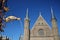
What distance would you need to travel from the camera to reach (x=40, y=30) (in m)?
33.1

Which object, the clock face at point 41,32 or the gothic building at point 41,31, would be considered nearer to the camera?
the gothic building at point 41,31

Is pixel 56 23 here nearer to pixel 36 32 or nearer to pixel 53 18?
pixel 53 18

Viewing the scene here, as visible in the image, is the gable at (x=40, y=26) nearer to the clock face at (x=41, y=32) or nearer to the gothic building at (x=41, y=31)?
the gothic building at (x=41, y=31)

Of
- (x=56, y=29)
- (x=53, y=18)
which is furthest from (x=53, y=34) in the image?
(x=53, y=18)

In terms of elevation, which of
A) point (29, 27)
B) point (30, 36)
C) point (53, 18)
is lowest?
point (30, 36)

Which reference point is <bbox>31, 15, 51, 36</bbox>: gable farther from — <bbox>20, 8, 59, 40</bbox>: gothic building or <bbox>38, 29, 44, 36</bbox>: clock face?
<bbox>38, 29, 44, 36</bbox>: clock face

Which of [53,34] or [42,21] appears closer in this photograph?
[53,34]

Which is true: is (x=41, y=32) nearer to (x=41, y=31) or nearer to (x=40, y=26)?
(x=41, y=31)

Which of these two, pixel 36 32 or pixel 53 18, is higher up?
pixel 53 18

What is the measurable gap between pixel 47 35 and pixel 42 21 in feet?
12.6

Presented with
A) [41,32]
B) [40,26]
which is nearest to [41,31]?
[41,32]

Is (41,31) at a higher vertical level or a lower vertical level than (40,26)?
lower

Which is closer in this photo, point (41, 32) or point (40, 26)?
point (41, 32)

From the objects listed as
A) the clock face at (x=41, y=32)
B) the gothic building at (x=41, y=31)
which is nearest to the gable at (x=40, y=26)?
the gothic building at (x=41, y=31)
